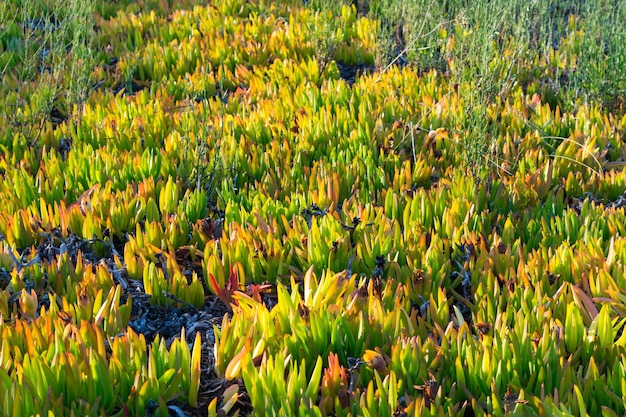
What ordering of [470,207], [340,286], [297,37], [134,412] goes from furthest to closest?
[297,37], [470,207], [340,286], [134,412]

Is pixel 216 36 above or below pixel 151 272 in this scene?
above

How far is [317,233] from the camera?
3.04 meters

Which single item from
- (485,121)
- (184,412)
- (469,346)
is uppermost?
(485,121)

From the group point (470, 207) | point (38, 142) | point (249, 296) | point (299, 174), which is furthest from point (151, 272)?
point (38, 142)

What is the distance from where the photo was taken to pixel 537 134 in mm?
4141

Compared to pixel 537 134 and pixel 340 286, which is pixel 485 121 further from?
pixel 340 286

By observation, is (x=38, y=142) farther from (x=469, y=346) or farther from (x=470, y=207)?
(x=469, y=346)

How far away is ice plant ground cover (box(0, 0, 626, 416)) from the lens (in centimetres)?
221

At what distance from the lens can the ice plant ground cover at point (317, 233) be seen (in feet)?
7.23

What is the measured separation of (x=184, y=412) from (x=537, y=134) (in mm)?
2766

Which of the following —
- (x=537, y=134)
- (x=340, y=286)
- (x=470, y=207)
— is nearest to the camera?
(x=340, y=286)

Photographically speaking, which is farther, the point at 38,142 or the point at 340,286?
the point at 38,142

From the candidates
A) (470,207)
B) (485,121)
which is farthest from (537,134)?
(470,207)

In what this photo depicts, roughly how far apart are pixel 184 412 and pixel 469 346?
0.92m
